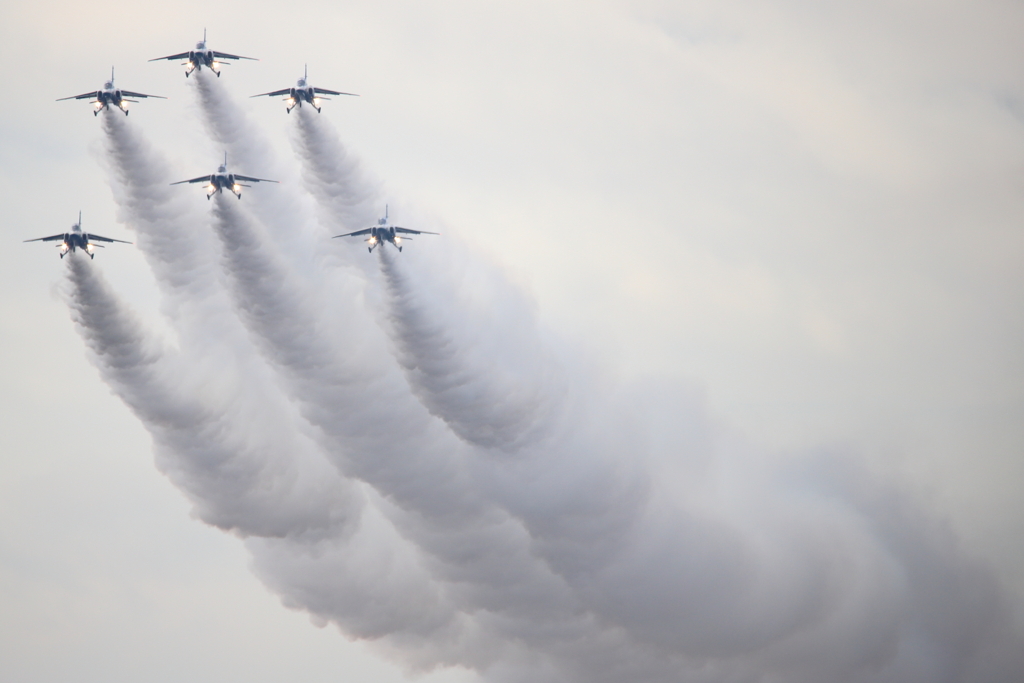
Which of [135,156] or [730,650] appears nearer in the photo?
[135,156]

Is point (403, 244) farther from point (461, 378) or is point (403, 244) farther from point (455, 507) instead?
point (455, 507)

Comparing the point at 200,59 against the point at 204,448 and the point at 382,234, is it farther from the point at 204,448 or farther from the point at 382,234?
the point at 204,448

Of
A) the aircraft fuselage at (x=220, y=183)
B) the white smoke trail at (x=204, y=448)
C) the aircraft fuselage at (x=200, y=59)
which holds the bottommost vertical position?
the white smoke trail at (x=204, y=448)

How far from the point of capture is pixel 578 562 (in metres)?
64.0

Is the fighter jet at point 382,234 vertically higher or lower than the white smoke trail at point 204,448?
higher

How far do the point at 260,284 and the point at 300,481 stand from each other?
10.3 m

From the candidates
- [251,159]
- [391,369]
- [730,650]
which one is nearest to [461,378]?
[391,369]

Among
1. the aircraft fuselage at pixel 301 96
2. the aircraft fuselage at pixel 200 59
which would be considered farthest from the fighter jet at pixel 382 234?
the aircraft fuselage at pixel 200 59

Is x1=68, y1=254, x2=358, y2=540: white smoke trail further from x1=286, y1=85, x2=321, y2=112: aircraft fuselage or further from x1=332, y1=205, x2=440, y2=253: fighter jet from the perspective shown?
x1=286, y1=85, x2=321, y2=112: aircraft fuselage

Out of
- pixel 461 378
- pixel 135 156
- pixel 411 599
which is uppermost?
pixel 135 156

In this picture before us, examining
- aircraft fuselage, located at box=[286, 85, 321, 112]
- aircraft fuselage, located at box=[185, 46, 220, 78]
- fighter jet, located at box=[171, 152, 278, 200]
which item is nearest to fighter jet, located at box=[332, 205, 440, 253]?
fighter jet, located at box=[171, 152, 278, 200]

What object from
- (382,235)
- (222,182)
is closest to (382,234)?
(382,235)

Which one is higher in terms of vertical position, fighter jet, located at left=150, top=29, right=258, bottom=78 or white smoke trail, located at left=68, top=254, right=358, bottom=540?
fighter jet, located at left=150, top=29, right=258, bottom=78

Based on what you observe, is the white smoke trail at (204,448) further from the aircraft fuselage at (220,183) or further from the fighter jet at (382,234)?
the fighter jet at (382,234)
